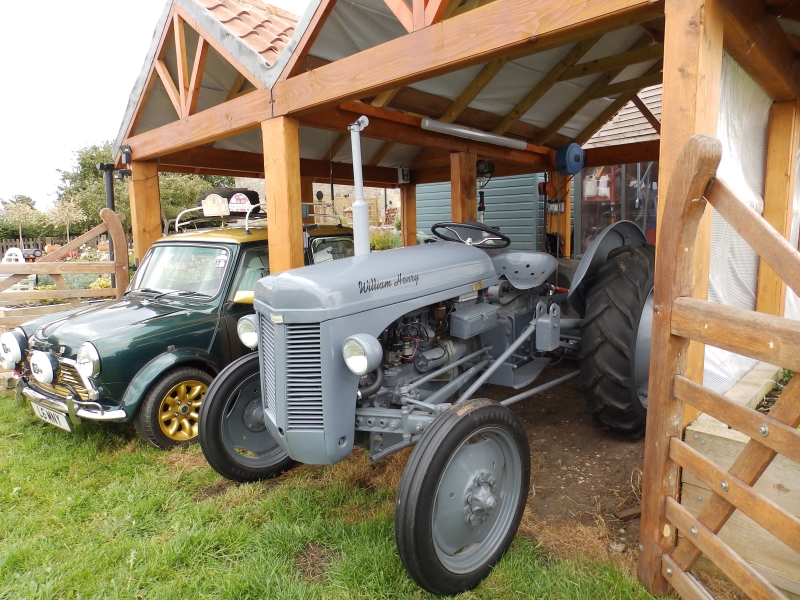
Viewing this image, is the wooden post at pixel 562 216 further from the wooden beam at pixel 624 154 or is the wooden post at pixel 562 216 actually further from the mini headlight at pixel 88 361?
the mini headlight at pixel 88 361

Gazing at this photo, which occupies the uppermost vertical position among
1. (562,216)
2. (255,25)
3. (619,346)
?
(255,25)

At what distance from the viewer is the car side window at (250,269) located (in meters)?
4.05

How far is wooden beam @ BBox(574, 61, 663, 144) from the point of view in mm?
6016

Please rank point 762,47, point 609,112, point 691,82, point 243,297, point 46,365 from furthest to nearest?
point 609,112
point 243,297
point 46,365
point 762,47
point 691,82

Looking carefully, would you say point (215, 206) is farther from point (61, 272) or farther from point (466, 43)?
point (466, 43)

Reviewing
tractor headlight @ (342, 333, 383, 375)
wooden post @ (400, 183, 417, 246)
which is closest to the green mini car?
tractor headlight @ (342, 333, 383, 375)

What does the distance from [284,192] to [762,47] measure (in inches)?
117

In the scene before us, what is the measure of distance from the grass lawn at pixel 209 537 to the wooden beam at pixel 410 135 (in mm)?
2760

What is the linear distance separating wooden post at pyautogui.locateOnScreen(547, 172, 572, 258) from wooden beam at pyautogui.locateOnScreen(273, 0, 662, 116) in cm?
467

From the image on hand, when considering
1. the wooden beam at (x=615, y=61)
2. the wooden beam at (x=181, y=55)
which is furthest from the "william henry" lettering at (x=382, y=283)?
the wooden beam at (x=615, y=61)

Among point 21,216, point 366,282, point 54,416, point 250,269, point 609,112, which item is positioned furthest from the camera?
point 21,216

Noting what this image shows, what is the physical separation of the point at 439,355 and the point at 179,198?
901 inches

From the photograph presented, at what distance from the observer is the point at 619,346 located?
2.87m

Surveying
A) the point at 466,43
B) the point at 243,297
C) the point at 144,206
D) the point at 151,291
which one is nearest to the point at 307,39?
the point at 466,43
